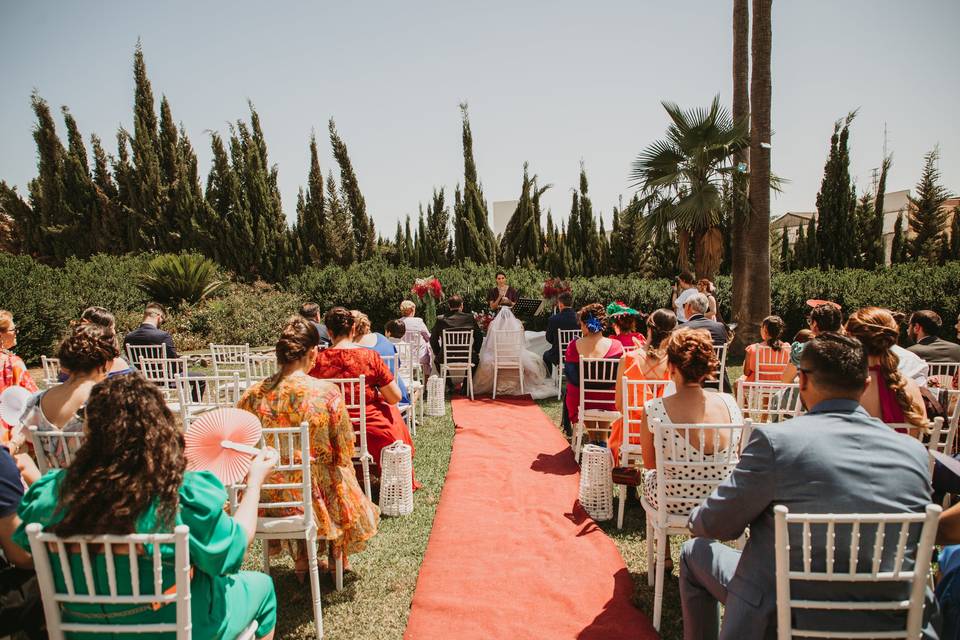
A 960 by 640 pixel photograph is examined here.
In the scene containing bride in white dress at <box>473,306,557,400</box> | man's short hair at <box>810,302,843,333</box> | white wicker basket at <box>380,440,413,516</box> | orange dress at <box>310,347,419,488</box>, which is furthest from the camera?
bride in white dress at <box>473,306,557,400</box>

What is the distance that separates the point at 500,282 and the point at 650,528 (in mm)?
7209

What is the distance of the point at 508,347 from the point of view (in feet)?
28.6

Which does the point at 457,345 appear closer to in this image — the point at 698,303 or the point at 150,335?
the point at 698,303

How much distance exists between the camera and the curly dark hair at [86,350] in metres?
3.13

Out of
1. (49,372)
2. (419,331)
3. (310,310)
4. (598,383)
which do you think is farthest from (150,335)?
(598,383)

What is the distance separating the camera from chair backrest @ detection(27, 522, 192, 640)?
1641 millimetres

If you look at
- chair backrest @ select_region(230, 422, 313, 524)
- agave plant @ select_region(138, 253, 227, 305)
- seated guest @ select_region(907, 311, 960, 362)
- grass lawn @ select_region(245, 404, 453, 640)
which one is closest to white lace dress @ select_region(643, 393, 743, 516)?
grass lawn @ select_region(245, 404, 453, 640)

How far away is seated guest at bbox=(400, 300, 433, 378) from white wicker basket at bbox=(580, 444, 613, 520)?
13.9ft

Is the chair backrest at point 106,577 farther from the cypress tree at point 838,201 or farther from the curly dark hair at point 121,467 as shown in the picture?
the cypress tree at point 838,201

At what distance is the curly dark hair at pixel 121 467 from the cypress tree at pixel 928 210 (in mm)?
28031

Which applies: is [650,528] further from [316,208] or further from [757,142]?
[316,208]

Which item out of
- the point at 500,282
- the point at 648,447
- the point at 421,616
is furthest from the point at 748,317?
the point at 421,616

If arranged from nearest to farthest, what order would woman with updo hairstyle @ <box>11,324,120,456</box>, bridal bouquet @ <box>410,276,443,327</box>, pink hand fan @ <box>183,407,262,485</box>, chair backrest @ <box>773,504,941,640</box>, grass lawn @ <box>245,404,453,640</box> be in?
chair backrest @ <box>773,504,941,640</box>, pink hand fan @ <box>183,407,262,485</box>, grass lawn @ <box>245,404,453,640</box>, woman with updo hairstyle @ <box>11,324,120,456</box>, bridal bouquet @ <box>410,276,443,327</box>

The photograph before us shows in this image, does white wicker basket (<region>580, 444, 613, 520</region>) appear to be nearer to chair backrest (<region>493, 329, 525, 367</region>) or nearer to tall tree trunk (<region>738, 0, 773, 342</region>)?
chair backrest (<region>493, 329, 525, 367</region>)
